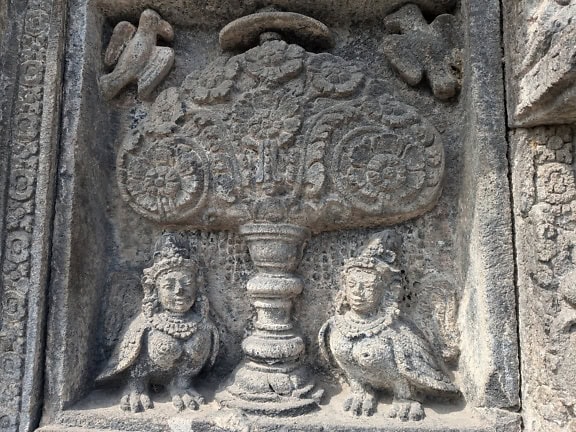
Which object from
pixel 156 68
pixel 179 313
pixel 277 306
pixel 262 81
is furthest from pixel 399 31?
pixel 179 313

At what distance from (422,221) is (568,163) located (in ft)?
2.51

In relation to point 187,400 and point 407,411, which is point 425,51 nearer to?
point 407,411

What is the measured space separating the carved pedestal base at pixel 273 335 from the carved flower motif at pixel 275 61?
82cm

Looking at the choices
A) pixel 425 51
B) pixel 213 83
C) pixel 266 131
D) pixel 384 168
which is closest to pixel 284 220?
pixel 266 131

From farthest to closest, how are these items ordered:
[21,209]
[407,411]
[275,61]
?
[275,61] < [21,209] < [407,411]

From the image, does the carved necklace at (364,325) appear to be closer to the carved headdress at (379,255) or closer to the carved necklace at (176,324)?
the carved headdress at (379,255)

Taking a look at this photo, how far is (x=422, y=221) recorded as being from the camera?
284cm

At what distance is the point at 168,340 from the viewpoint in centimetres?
264

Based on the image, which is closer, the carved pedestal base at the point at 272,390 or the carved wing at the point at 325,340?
the carved pedestal base at the point at 272,390

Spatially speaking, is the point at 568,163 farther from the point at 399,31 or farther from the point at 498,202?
the point at 399,31

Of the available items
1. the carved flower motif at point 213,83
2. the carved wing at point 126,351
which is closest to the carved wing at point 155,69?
the carved flower motif at point 213,83

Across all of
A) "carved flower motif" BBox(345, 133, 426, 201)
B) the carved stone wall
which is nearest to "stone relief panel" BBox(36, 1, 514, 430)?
"carved flower motif" BBox(345, 133, 426, 201)

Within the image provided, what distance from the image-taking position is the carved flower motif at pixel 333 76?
2787 mm

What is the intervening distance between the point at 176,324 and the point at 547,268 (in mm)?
1823
